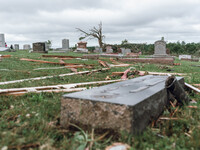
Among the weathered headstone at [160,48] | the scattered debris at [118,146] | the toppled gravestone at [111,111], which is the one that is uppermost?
the weathered headstone at [160,48]

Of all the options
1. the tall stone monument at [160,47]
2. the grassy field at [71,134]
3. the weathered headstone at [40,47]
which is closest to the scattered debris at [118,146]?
the grassy field at [71,134]

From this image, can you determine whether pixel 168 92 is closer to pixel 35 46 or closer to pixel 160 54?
pixel 160 54

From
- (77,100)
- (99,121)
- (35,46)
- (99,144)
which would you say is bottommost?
(99,144)

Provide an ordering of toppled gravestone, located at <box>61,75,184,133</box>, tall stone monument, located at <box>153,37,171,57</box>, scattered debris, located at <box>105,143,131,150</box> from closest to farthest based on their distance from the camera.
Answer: scattered debris, located at <box>105,143,131,150</box> → toppled gravestone, located at <box>61,75,184,133</box> → tall stone monument, located at <box>153,37,171,57</box>

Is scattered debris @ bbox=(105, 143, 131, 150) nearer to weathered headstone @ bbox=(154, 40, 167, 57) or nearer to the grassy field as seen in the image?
the grassy field

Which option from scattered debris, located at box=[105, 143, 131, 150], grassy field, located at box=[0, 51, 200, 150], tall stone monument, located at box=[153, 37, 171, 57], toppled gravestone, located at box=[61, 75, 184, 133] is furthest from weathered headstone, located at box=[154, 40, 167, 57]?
scattered debris, located at box=[105, 143, 131, 150]

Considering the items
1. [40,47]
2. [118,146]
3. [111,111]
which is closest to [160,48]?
[40,47]

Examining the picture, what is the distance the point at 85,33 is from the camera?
1341 inches

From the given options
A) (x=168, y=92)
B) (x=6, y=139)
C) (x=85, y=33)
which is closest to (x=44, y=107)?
(x=6, y=139)

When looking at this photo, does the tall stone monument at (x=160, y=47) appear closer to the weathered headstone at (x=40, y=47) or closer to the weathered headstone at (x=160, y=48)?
the weathered headstone at (x=160, y=48)

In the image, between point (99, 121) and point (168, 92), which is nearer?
point (99, 121)

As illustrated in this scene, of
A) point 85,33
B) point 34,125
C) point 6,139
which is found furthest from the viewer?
point 85,33

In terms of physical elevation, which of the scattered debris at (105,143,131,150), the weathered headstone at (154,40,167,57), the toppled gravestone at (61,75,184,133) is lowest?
the scattered debris at (105,143,131,150)

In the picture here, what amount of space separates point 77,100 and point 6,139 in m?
0.70
